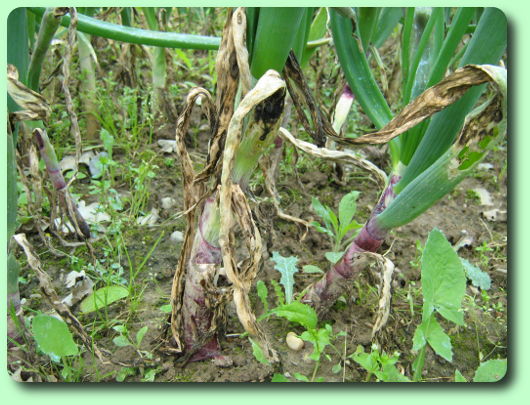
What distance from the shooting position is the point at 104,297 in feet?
3.98

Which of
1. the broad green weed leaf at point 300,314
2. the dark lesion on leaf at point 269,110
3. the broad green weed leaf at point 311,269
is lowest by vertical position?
the broad green weed leaf at point 311,269

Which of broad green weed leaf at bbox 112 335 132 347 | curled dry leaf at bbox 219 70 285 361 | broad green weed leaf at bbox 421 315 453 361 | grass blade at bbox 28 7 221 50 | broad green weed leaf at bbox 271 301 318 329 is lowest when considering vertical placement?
broad green weed leaf at bbox 112 335 132 347

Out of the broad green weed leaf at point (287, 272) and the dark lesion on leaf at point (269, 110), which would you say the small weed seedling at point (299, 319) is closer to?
the broad green weed leaf at point (287, 272)

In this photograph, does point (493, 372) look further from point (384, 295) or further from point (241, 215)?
point (241, 215)

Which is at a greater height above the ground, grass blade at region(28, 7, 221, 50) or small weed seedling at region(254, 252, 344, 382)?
grass blade at region(28, 7, 221, 50)

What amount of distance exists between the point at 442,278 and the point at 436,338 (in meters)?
0.11

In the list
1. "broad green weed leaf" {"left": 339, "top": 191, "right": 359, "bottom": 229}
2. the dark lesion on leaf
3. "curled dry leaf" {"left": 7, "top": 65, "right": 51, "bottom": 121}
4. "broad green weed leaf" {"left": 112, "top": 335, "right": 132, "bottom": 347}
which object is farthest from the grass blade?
"broad green weed leaf" {"left": 112, "top": 335, "right": 132, "bottom": 347}

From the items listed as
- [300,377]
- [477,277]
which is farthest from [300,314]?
[477,277]

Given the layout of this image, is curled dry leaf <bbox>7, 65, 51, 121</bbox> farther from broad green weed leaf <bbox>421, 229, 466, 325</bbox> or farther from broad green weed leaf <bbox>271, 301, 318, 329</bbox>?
broad green weed leaf <bbox>421, 229, 466, 325</bbox>

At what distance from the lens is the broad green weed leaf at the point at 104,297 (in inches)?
47.3

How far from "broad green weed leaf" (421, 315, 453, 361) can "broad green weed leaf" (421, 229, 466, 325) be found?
0.07 feet

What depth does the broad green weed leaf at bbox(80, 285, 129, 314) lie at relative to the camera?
1.20m

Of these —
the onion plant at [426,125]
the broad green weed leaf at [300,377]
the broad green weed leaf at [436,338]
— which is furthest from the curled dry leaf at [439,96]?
the broad green weed leaf at [300,377]

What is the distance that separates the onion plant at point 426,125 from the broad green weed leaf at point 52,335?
20.5 inches
